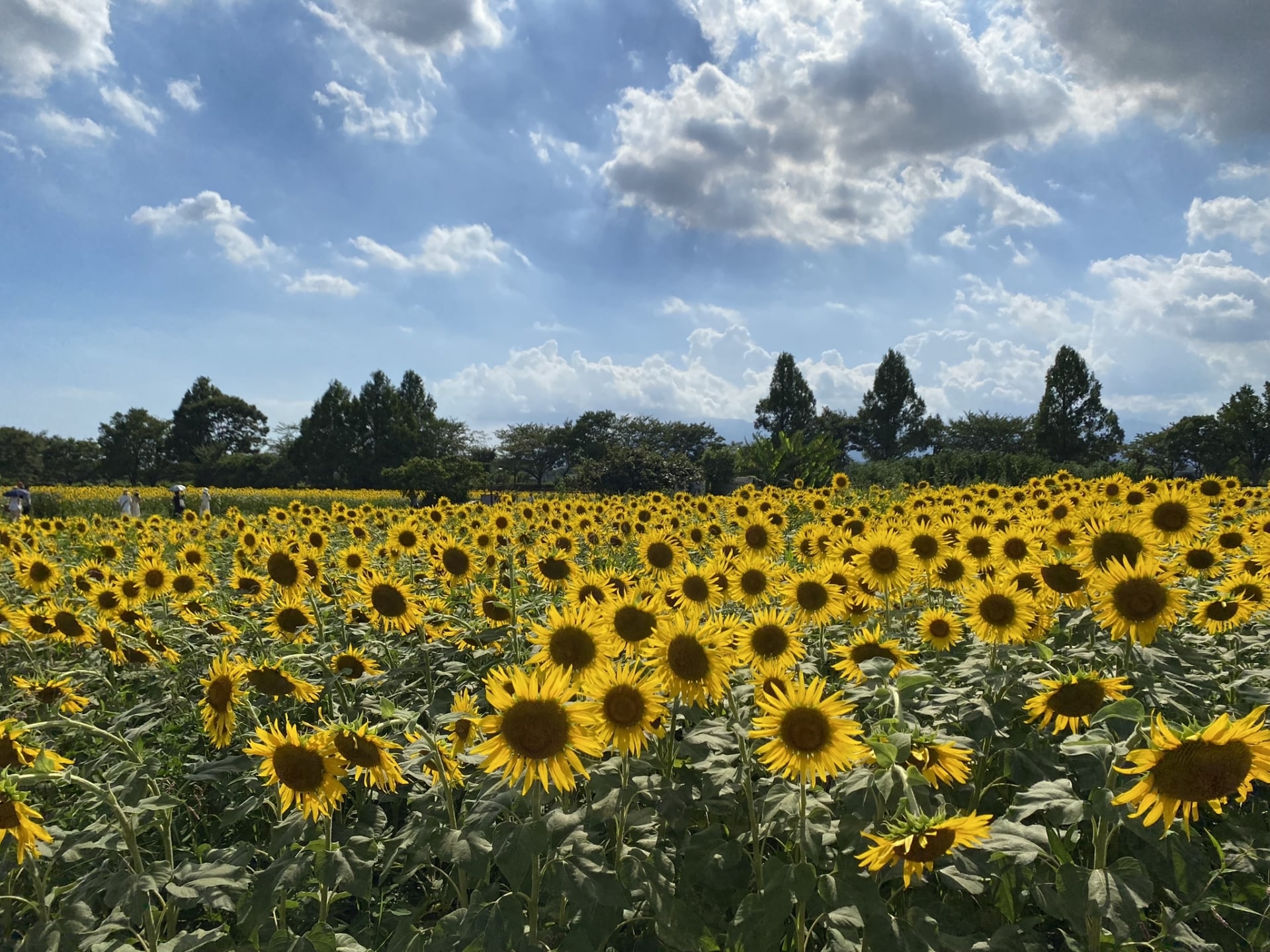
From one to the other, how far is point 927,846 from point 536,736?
45.2 inches

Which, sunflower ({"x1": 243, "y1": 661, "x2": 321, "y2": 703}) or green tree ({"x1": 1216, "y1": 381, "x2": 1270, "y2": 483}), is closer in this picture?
sunflower ({"x1": 243, "y1": 661, "x2": 321, "y2": 703})

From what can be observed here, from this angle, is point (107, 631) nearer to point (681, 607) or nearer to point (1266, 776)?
point (681, 607)

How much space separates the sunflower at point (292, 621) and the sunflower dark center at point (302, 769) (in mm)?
2209

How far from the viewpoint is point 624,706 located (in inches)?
95.5

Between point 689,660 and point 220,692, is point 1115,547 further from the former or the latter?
point 220,692

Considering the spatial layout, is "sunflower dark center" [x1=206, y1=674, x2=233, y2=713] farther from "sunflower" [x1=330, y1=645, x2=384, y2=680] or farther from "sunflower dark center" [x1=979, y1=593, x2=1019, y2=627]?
"sunflower dark center" [x1=979, y1=593, x2=1019, y2=627]

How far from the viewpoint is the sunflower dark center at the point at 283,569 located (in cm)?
472

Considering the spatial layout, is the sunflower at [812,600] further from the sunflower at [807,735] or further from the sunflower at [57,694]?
the sunflower at [57,694]

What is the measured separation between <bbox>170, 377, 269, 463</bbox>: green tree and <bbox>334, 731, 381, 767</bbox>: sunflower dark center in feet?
319

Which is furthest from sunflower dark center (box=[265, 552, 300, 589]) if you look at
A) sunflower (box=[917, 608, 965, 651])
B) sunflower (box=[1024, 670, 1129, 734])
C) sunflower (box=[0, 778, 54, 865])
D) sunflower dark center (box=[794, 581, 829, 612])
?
sunflower (box=[1024, 670, 1129, 734])

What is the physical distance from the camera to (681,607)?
3439mm

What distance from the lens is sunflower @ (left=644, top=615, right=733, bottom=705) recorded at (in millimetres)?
2662

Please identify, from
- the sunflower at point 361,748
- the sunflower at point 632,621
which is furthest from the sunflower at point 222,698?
the sunflower at point 632,621

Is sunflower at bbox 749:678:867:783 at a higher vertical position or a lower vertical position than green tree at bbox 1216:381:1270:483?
lower
